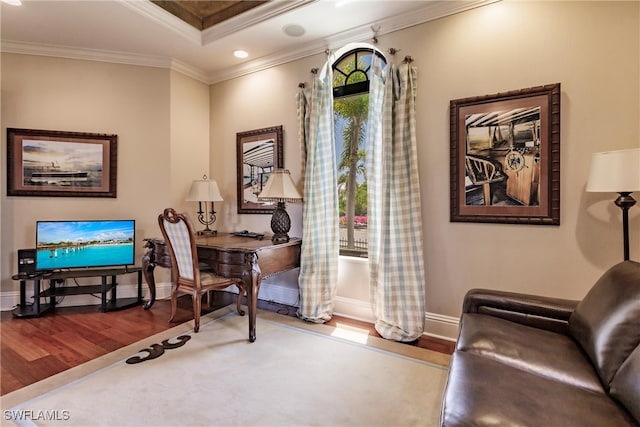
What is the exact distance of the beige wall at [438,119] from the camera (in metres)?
2.05

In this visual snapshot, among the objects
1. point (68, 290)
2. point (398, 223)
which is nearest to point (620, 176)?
point (398, 223)

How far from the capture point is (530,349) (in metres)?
1.46

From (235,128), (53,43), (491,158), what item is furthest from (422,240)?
(53,43)

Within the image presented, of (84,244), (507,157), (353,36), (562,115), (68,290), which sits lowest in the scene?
(68,290)

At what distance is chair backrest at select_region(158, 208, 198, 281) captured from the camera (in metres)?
2.58

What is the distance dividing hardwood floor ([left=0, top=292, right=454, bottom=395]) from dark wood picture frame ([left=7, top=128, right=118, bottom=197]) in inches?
50.7

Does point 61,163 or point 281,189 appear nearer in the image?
point 281,189

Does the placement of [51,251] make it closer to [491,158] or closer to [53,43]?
[53,43]

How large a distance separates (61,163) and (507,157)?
14.3ft

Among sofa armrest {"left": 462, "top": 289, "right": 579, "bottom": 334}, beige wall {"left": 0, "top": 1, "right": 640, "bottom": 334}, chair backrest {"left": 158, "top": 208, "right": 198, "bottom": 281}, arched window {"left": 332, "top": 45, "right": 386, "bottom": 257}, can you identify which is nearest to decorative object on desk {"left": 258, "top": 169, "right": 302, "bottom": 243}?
beige wall {"left": 0, "top": 1, "right": 640, "bottom": 334}

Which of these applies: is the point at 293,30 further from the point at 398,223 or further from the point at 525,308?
the point at 525,308

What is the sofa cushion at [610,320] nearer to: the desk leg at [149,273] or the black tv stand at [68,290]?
the desk leg at [149,273]

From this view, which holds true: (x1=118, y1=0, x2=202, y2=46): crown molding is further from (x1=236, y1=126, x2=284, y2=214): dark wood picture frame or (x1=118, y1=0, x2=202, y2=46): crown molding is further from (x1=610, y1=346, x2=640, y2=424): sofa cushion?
(x1=610, y1=346, x2=640, y2=424): sofa cushion

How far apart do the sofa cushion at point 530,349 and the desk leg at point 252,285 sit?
5.07ft
